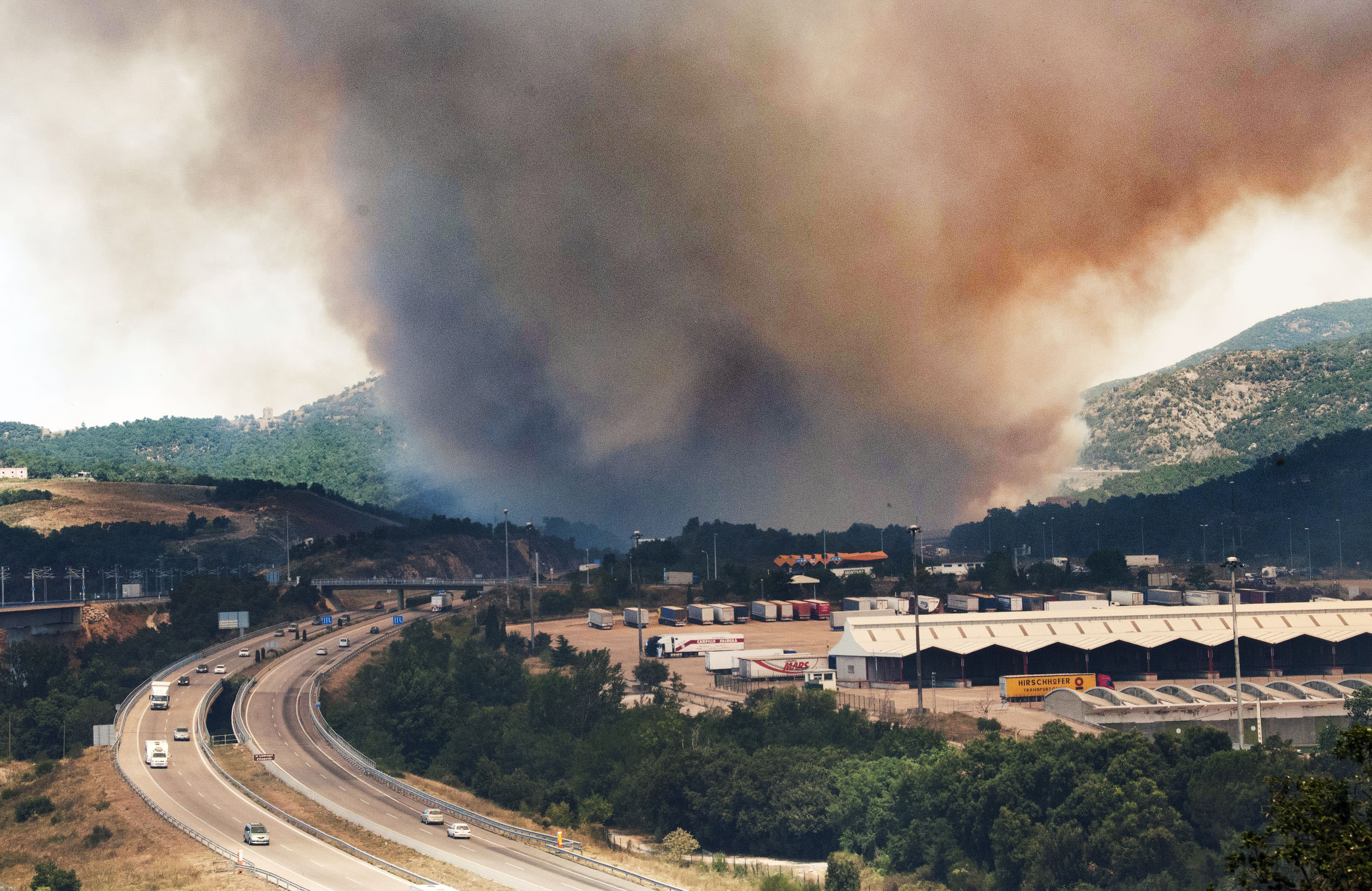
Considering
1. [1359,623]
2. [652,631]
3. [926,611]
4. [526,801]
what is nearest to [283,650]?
[652,631]

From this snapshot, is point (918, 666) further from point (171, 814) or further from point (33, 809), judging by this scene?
point (33, 809)

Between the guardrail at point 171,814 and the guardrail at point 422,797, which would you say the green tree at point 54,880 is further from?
the guardrail at point 422,797

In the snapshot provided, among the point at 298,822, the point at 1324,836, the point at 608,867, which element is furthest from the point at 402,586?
the point at 1324,836

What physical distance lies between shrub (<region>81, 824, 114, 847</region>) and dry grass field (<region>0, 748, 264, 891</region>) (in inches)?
4.2

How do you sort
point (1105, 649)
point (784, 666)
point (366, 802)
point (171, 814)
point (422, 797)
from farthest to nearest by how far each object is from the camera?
1. point (784, 666)
2. point (1105, 649)
3. point (422, 797)
4. point (366, 802)
5. point (171, 814)

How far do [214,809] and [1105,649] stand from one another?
69.8m

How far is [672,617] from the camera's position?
153750 mm

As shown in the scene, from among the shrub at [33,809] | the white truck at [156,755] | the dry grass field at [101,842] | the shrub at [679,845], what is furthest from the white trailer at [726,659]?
the shrub at [33,809]

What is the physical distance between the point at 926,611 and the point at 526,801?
63835 mm

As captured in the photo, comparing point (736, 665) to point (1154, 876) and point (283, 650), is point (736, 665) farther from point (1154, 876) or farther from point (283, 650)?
point (1154, 876)

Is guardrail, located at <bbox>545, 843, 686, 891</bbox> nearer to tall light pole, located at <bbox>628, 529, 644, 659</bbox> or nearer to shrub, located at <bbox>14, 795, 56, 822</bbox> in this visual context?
shrub, located at <bbox>14, 795, 56, 822</bbox>

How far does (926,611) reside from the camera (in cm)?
13250

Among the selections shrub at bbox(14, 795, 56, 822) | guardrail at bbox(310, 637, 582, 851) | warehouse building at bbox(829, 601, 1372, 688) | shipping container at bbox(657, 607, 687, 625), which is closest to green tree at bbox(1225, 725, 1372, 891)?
guardrail at bbox(310, 637, 582, 851)

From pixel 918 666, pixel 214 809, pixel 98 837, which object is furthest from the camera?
pixel 918 666
